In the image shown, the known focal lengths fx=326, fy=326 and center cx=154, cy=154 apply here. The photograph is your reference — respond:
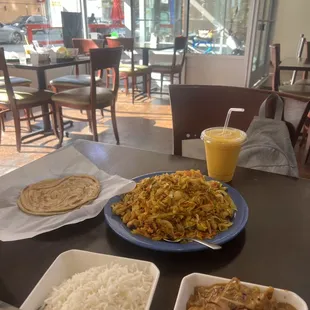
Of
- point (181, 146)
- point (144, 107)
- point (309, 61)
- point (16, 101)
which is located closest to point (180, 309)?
point (181, 146)

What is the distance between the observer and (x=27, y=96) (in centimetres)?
310

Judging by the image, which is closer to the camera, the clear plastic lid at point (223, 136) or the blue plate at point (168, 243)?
the blue plate at point (168, 243)

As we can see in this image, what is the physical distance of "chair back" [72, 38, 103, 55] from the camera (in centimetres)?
433

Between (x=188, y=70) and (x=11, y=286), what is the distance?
15.4ft

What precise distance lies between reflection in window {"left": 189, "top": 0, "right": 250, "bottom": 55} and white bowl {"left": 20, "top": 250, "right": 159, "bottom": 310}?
445 centimetres

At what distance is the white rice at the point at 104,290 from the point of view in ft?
1.59

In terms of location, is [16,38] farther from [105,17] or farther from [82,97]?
[82,97]

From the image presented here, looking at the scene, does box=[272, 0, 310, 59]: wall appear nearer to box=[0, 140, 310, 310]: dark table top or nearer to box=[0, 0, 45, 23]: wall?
box=[0, 0, 45, 23]: wall

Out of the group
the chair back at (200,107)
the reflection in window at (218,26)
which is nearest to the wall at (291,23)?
the reflection in window at (218,26)

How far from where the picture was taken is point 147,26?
5.78 metres

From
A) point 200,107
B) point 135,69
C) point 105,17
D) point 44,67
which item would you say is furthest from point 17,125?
point 105,17

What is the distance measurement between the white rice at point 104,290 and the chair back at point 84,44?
13.7 feet

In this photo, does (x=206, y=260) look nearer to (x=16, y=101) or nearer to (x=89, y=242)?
(x=89, y=242)

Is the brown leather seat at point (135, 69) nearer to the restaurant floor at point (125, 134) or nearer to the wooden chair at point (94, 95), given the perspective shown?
the restaurant floor at point (125, 134)
